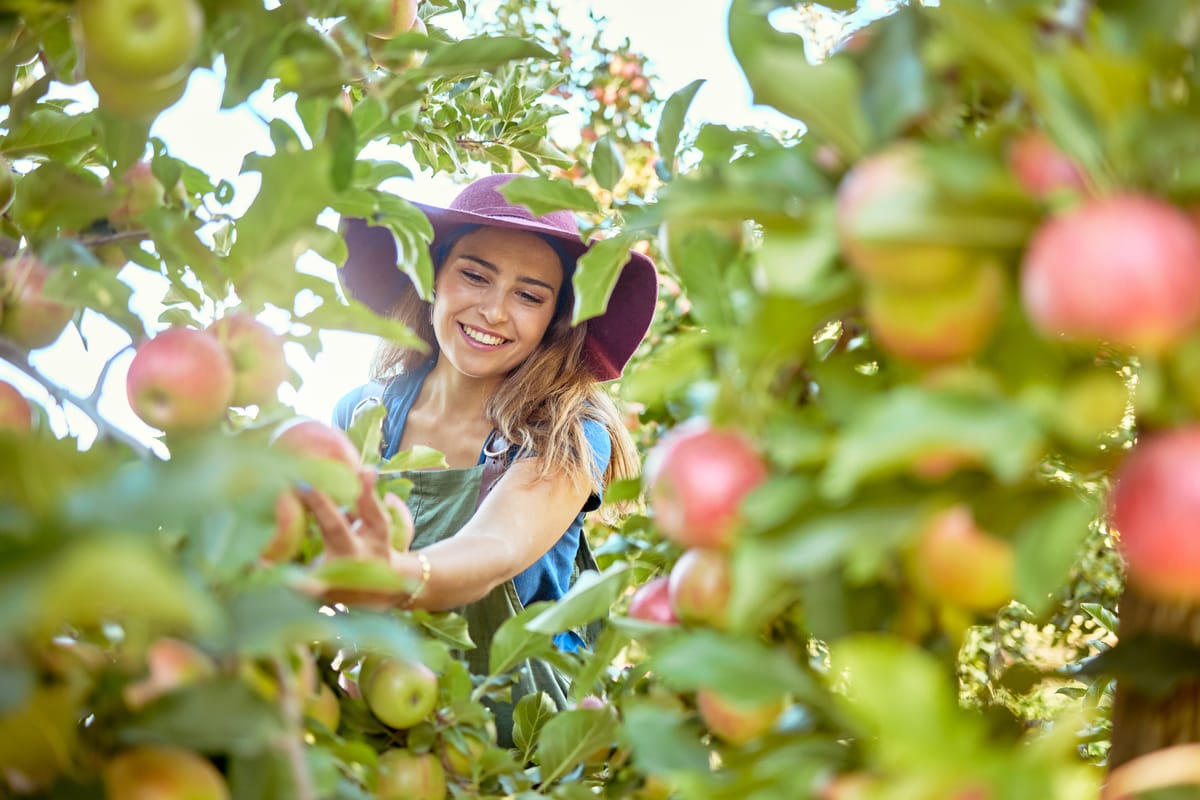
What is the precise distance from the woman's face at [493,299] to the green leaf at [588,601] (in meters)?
1.24

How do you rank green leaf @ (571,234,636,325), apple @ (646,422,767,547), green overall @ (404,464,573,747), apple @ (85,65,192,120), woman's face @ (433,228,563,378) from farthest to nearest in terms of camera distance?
woman's face @ (433,228,563,378) → green overall @ (404,464,573,747) → green leaf @ (571,234,636,325) → apple @ (85,65,192,120) → apple @ (646,422,767,547)

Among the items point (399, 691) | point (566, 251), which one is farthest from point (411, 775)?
point (566, 251)

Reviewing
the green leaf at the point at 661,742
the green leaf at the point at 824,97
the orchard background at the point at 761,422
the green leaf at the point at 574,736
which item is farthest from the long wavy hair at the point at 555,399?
the green leaf at the point at 824,97

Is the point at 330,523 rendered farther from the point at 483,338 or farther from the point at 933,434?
the point at 483,338

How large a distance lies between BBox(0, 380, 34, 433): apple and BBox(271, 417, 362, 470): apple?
135 millimetres

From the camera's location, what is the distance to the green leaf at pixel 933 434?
351 mm

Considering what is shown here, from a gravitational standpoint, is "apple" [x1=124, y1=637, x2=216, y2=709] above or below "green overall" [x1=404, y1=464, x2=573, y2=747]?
above

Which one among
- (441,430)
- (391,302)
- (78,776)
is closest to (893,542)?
(78,776)

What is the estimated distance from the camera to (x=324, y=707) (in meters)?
0.65

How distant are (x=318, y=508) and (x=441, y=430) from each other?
135 cm

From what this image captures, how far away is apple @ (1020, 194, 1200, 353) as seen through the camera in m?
0.35

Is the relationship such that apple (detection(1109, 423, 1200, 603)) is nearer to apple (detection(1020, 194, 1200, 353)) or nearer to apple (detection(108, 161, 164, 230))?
apple (detection(1020, 194, 1200, 353))

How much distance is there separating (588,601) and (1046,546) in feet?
1.02

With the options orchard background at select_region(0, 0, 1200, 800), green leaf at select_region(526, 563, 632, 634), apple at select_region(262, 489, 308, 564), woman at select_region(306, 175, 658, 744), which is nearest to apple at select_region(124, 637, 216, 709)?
orchard background at select_region(0, 0, 1200, 800)
